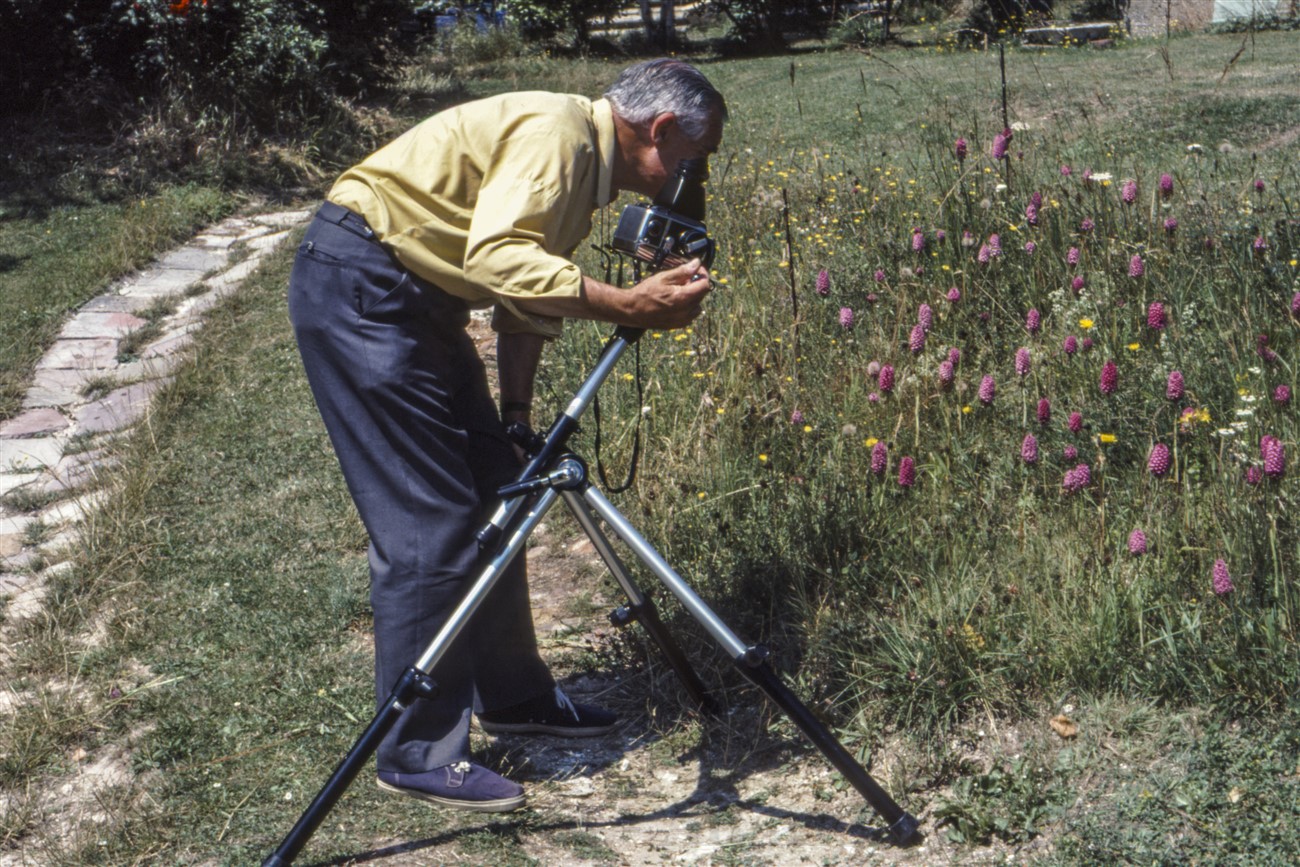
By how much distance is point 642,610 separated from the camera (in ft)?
10.7

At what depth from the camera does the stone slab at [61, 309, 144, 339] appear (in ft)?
24.7

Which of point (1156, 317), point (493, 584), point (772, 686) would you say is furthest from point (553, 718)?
point (1156, 317)

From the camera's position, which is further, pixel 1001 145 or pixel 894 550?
pixel 1001 145

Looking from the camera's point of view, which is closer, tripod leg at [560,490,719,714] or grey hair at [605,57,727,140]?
grey hair at [605,57,727,140]

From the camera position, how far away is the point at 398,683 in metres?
2.82

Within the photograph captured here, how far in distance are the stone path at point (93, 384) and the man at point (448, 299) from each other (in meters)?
2.07

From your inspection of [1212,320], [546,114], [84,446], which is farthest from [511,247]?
[84,446]

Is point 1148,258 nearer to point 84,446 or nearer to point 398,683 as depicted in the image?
point 398,683

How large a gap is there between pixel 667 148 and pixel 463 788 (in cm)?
150

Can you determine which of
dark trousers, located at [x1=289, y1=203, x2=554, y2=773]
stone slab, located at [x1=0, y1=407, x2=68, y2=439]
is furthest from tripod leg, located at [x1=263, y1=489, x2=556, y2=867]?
stone slab, located at [x1=0, y1=407, x2=68, y2=439]

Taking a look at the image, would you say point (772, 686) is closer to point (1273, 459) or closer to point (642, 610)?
point (642, 610)

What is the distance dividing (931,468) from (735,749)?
1.09 meters

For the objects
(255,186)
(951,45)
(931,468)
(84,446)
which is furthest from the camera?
(951,45)

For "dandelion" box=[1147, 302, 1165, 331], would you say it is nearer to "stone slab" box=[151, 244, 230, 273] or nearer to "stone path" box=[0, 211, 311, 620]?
"stone path" box=[0, 211, 311, 620]
